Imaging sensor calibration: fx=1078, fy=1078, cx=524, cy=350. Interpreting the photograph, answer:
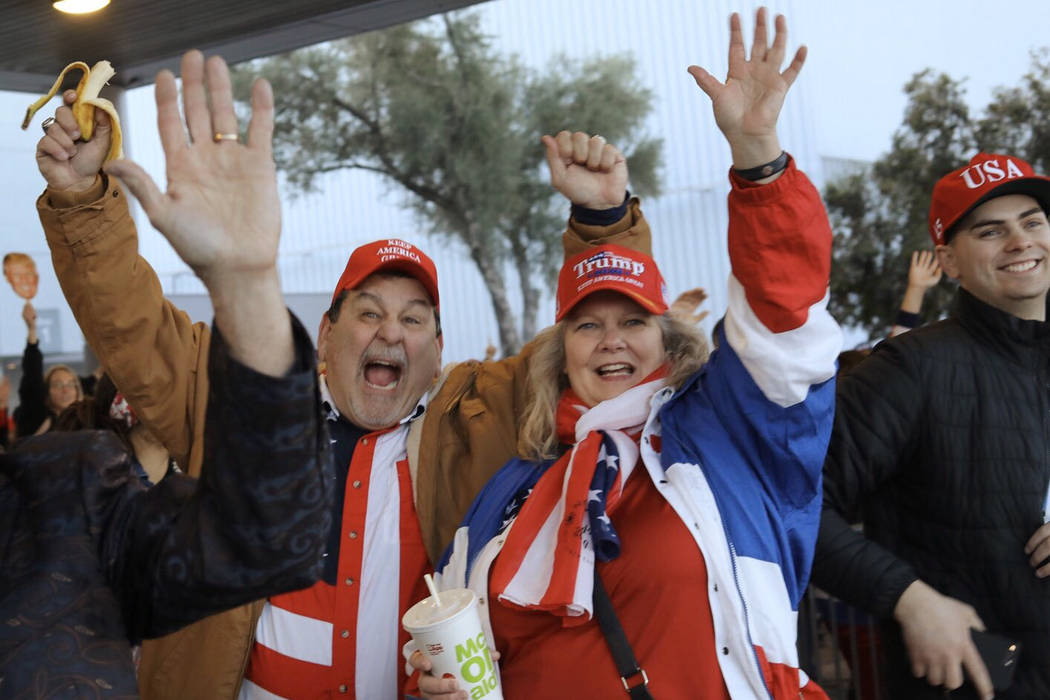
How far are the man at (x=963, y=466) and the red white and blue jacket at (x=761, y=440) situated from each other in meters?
0.47

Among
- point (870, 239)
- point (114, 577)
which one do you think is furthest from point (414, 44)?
point (114, 577)

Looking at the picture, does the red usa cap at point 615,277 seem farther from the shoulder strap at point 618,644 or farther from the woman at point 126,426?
the woman at point 126,426

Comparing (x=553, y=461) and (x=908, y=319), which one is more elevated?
(x=908, y=319)

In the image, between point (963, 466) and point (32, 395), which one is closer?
point (963, 466)

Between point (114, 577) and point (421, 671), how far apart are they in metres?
0.94

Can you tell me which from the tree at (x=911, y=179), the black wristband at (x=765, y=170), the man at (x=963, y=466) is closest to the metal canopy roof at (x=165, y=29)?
the man at (x=963, y=466)

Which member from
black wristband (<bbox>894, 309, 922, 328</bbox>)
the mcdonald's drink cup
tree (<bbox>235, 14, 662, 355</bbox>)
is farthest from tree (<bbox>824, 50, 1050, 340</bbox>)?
the mcdonald's drink cup

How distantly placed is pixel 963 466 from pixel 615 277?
106cm

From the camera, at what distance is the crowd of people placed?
1357 mm

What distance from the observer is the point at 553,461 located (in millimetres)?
2660

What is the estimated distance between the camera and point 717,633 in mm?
2213

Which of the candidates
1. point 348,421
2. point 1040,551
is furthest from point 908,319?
point 348,421

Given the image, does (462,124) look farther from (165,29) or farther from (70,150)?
(70,150)

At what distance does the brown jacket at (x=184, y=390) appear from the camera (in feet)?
7.63
